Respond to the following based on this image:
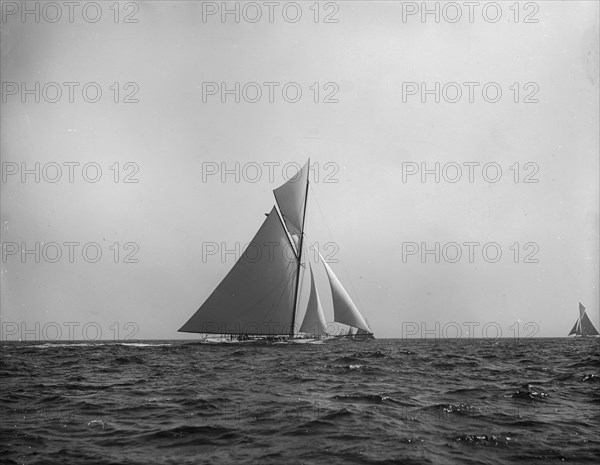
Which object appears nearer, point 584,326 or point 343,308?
point 343,308

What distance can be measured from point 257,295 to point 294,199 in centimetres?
1458

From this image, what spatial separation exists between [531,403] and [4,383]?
17249 millimetres

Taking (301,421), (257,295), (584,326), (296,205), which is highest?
(296,205)

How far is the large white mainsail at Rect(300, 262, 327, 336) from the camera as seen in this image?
2377 inches

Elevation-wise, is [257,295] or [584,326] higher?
[257,295]

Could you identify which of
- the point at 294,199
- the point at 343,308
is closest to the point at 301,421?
the point at 343,308

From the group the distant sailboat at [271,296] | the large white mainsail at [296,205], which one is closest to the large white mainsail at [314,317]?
the distant sailboat at [271,296]

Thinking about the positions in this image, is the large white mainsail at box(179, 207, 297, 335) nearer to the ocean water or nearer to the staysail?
the staysail

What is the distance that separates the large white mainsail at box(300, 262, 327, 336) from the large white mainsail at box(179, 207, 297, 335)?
2102mm

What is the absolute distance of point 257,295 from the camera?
188ft

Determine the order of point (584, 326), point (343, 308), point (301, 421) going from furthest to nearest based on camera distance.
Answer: point (584, 326) < point (343, 308) < point (301, 421)

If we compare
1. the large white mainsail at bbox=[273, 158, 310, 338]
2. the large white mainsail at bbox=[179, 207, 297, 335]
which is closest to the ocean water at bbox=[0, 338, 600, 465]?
the large white mainsail at bbox=[179, 207, 297, 335]

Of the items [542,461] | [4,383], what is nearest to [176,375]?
[4,383]

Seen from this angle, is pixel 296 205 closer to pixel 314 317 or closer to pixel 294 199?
pixel 294 199
